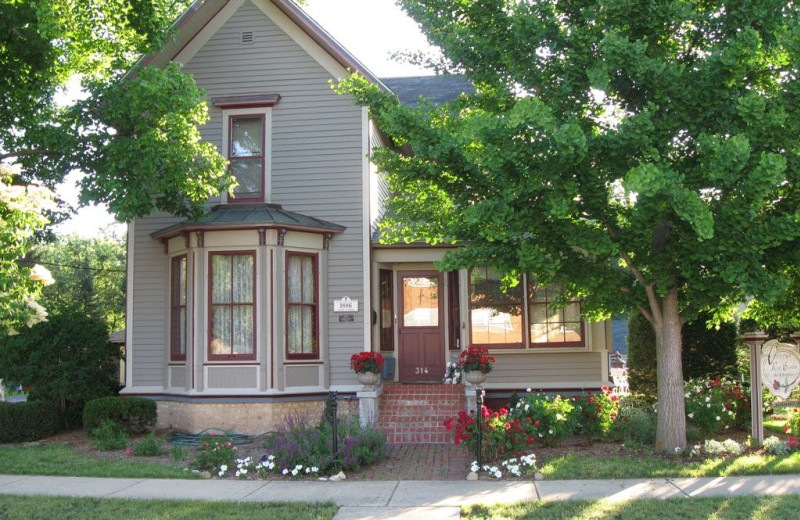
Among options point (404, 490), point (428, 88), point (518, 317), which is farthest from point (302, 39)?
point (404, 490)

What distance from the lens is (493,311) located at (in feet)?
47.3

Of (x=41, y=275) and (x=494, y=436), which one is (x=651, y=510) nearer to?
(x=494, y=436)

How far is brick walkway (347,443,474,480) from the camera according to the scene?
31.5 feet

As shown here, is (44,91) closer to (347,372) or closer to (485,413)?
(347,372)

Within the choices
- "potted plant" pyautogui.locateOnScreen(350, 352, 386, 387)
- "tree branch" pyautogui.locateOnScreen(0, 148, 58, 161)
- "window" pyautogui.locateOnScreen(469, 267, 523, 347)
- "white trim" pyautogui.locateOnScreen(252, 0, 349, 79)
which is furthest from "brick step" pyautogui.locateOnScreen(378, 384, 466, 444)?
"tree branch" pyautogui.locateOnScreen(0, 148, 58, 161)

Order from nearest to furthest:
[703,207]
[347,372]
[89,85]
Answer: [703,207], [89,85], [347,372]

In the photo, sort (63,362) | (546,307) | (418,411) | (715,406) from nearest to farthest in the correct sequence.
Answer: (715,406) → (418,411) → (546,307) → (63,362)

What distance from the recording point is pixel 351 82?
11062mm

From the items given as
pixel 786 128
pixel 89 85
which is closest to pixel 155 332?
pixel 89 85

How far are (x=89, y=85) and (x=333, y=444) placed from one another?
24.1ft

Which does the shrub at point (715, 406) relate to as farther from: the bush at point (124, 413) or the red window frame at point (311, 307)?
the bush at point (124, 413)

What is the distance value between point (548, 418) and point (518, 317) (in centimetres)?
364

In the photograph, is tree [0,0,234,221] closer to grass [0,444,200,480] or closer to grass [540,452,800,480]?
grass [0,444,200,480]

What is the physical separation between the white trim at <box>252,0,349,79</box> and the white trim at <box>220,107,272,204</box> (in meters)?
1.40
